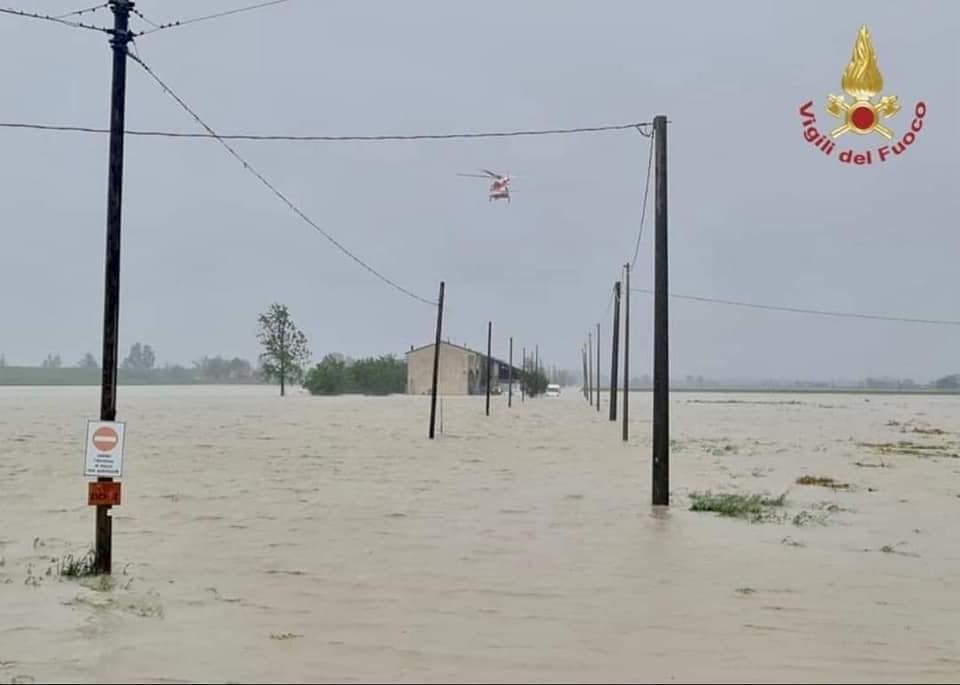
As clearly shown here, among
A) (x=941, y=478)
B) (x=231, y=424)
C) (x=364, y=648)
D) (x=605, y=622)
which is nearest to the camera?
(x=364, y=648)

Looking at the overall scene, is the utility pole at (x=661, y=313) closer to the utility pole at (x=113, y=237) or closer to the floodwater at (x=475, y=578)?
the floodwater at (x=475, y=578)

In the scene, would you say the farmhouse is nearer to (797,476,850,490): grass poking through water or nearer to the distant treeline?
the distant treeline

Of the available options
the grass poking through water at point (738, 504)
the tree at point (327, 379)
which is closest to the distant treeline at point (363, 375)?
the tree at point (327, 379)

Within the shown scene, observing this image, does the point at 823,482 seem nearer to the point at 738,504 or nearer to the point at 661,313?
the point at 738,504

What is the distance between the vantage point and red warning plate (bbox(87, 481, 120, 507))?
8555mm

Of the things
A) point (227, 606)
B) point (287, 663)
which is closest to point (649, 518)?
point (227, 606)

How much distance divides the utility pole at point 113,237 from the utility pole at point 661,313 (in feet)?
26.3

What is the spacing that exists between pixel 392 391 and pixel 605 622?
103 metres

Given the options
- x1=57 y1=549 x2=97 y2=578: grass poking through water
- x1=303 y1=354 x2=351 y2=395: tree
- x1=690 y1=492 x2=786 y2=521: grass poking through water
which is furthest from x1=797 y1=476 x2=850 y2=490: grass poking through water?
x1=303 y1=354 x2=351 y2=395: tree

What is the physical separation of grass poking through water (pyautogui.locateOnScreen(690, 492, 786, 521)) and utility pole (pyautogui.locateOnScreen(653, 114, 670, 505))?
0.61 metres

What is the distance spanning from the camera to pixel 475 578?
29.8ft

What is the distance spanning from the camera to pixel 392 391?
110000 mm

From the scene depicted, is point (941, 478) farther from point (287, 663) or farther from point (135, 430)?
point (135, 430)

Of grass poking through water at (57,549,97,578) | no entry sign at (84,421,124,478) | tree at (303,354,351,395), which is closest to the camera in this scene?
no entry sign at (84,421,124,478)
